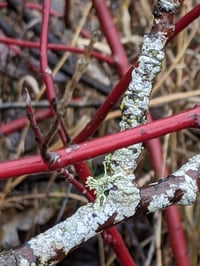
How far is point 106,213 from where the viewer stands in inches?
26.7

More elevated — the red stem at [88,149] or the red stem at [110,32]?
the red stem at [110,32]

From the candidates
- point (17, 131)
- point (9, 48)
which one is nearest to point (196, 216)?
point (17, 131)

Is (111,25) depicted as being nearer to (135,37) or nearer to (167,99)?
(167,99)

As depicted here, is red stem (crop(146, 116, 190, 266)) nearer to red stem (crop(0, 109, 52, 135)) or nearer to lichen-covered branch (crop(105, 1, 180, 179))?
lichen-covered branch (crop(105, 1, 180, 179))

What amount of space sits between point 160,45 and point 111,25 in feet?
1.98

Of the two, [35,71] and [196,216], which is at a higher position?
[35,71]

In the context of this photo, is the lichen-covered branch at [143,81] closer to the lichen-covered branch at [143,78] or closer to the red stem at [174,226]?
the lichen-covered branch at [143,78]

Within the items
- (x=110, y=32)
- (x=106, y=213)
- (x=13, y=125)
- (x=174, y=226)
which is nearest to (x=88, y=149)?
(x=106, y=213)

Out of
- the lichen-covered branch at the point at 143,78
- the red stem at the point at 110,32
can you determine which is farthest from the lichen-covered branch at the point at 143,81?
the red stem at the point at 110,32

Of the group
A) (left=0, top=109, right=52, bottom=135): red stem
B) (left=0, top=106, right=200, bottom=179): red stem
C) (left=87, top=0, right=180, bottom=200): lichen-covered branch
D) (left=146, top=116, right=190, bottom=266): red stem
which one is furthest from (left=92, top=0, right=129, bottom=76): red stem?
(left=0, top=106, right=200, bottom=179): red stem

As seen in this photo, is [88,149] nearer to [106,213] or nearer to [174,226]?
[106,213]

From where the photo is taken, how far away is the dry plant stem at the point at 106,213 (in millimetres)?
673

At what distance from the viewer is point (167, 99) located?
1.57 meters

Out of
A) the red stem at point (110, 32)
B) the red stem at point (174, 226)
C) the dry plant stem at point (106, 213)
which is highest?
the red stem at point (110, 32)
